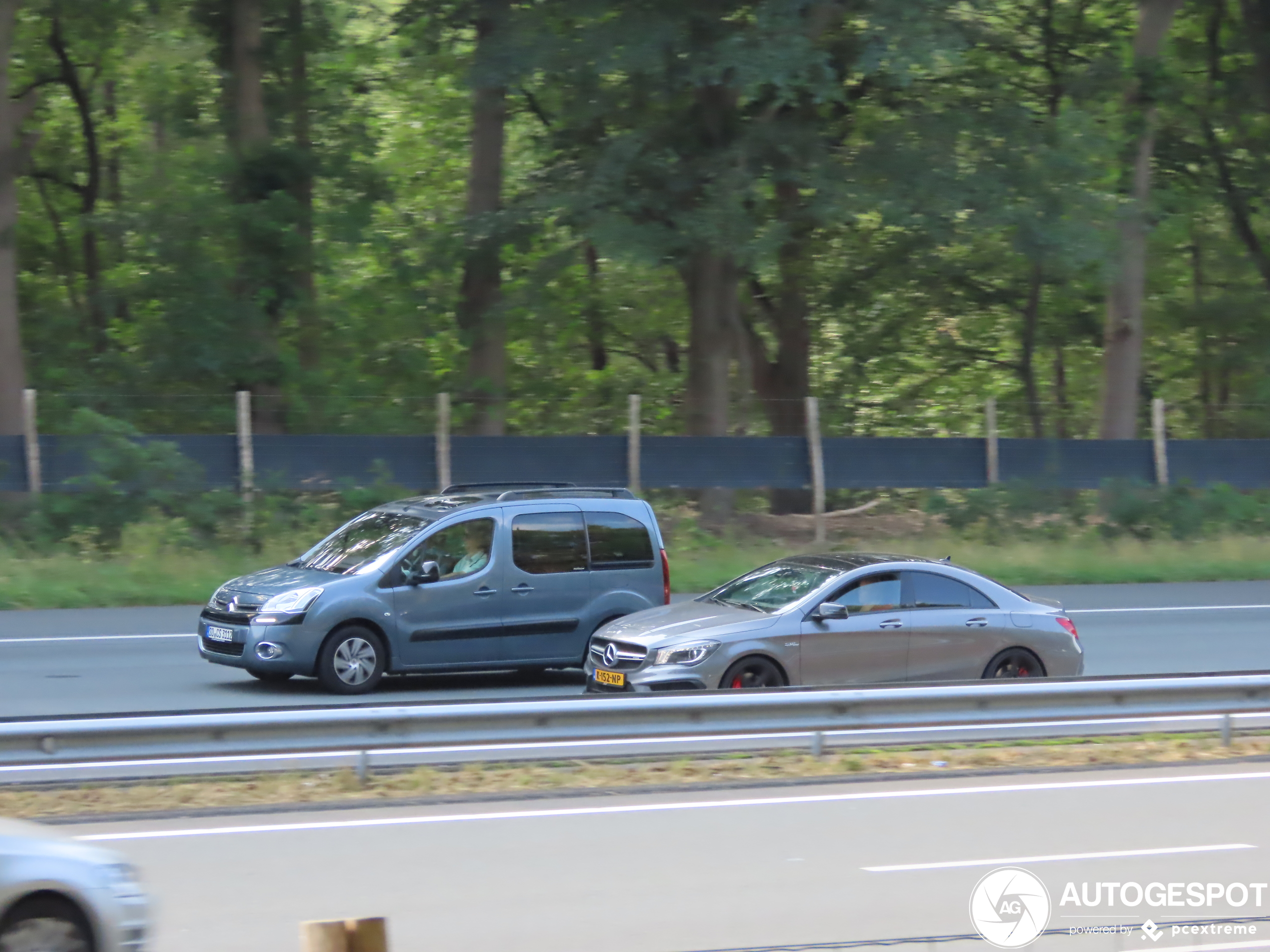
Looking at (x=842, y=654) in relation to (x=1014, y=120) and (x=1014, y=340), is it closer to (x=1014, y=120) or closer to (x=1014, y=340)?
(x=1014, y=120)

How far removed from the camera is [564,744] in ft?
31.6

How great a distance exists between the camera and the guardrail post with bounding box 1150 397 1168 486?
2712 centimetres

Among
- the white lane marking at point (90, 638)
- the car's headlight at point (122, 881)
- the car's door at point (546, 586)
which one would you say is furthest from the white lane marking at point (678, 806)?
the white lane marking at point (90, 638)

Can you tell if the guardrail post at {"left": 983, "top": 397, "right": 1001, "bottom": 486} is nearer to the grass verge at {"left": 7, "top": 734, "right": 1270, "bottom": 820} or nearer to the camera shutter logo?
the grass verge at {"left": 7, "top": 734, "right": 1270, "bottom": 820}

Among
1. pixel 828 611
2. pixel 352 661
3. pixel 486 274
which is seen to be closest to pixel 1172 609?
pixel 828 611

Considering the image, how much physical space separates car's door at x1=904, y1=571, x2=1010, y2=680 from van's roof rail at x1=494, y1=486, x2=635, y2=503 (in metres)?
3.20

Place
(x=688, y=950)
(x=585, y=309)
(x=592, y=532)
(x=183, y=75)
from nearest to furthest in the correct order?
(x=688, y=950)
(x=592, y=532)
(x=183, y=75)
(x=585, y=309)

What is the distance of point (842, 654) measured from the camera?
12.0 metres

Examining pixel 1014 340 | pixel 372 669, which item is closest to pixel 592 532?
pixel 372 669

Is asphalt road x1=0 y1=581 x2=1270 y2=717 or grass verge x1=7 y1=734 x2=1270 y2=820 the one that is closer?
grass verge x1=7 y1=734 x2=1270 y2=820

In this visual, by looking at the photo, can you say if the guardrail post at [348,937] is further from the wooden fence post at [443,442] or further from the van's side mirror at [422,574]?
the wooden fence post at [443,442]

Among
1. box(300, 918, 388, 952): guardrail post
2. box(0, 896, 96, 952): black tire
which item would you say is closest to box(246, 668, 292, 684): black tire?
box(0, 896, 96, 952): black tire

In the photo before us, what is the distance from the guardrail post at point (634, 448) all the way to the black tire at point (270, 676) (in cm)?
1107

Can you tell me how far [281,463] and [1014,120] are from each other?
45.8ft
